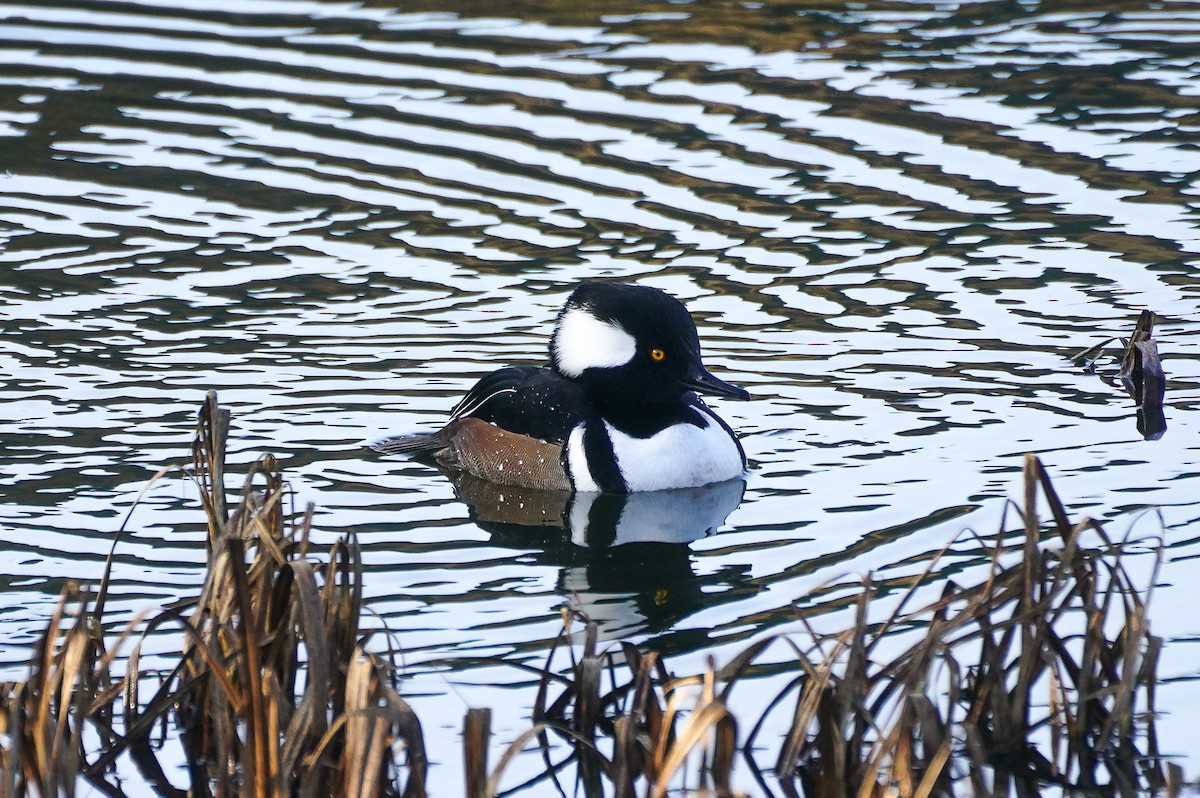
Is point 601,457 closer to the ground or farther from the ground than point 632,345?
closer to the ground

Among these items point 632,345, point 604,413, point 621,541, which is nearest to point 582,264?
point 604,413

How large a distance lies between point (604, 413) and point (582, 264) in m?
2.84

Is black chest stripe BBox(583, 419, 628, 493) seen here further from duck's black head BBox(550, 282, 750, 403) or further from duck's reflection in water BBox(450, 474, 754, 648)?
duck's black head BBox(550, 282, 750, 403)

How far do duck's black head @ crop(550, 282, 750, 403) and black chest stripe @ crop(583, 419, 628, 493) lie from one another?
23 cm

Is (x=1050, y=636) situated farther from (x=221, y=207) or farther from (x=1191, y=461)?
(x=221, y=207)

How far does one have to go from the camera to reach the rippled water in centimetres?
809

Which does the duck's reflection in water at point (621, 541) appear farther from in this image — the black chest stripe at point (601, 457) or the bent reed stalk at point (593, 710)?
the bent reed stalk at point (593, 710)

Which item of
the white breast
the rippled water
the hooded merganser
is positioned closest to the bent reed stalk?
the rippled water

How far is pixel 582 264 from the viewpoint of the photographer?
1212 centimetres

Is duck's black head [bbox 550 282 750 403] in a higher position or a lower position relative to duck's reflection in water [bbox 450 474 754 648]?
higher

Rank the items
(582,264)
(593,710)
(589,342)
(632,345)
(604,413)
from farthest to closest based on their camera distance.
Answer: (582,264) < (604,413) < (589,342) < (632,345) < (593,710)

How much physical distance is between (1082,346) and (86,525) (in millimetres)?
5637

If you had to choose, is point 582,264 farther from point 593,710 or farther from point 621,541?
point 593,710

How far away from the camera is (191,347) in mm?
10859
